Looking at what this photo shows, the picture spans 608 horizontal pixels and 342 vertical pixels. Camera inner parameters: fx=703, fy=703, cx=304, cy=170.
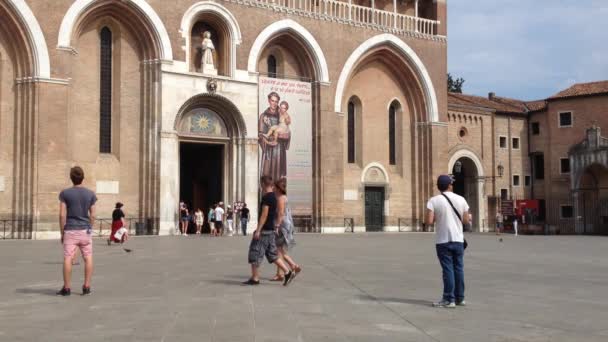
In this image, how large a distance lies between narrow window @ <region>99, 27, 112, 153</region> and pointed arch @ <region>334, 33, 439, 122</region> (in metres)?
10.8

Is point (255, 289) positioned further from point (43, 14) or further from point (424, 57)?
point (424, 57)

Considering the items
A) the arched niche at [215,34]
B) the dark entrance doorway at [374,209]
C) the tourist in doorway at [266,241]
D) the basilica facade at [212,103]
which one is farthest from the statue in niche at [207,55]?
A: the tourist in doorway at [266,241]

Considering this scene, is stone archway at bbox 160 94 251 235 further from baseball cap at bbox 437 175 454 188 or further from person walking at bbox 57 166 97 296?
baseball cap at bbox 437 175 454 188

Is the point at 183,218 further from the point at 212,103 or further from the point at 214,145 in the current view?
the point at 212,103

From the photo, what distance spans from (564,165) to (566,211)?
2.91m

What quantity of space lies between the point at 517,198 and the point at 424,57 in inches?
481

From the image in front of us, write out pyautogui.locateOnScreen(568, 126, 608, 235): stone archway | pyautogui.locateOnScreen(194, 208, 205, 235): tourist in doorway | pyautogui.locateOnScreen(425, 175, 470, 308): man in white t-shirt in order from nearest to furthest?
pyautogui.locateOnScreen(425, 175, 470, 308): man in white t-shirt → pyautogui.locateOnScreen(194, 208, 205, 235): tourist in doorway → pyautogui.locateOnScreen(568, 126, 608, 235): stone archway

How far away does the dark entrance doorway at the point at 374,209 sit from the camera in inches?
1422

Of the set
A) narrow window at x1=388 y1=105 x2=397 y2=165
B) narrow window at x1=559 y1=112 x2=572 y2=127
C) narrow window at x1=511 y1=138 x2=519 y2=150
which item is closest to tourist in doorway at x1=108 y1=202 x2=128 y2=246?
narrow window at x1=388 y1=105 x2=397 y2=165

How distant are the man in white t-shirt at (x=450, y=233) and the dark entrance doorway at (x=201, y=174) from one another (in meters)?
23.1

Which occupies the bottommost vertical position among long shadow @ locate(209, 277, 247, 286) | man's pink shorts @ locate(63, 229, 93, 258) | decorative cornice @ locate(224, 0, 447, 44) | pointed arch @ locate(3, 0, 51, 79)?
long shadow @ locate(209, 277, 247, 286)

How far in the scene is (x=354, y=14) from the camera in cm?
3481

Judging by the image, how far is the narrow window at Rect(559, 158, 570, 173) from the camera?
140 ft

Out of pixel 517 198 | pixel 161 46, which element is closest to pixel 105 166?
pixel 161 46
